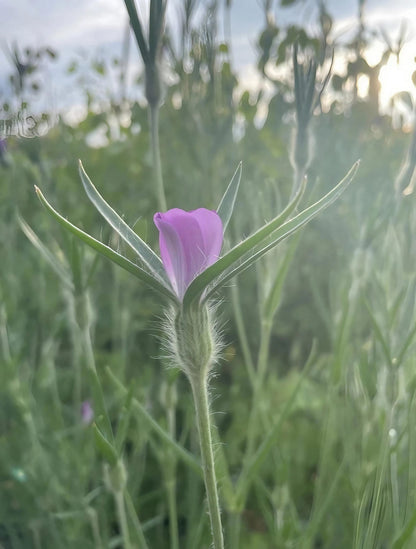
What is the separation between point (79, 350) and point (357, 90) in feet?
2.37

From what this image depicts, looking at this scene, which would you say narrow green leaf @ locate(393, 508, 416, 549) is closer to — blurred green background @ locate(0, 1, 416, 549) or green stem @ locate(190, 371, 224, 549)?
blurred green background @ locate(0, 1, 416, 549)

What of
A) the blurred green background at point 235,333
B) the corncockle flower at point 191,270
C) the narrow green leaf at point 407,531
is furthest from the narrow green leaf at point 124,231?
the narrow green leaf at point 407,531

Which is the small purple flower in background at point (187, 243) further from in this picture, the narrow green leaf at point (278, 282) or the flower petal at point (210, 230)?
the narrow green leaf at point (278, 282)

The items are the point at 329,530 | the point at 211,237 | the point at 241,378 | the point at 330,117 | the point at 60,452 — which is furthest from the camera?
the point at 241,378

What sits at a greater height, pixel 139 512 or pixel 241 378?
pixel 241 378

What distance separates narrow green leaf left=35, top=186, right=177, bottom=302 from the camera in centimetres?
31

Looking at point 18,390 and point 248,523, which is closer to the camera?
point 18,390

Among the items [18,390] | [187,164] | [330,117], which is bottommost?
[18,390]

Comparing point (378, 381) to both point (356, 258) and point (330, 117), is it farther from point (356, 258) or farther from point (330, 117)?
point (330, 117)

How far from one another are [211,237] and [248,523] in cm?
93

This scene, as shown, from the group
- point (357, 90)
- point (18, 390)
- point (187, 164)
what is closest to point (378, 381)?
point (18, 390)

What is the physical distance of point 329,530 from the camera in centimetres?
85

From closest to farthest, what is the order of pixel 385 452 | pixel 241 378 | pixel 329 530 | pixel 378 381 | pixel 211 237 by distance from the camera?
pixel 211 237 < pixel 385 452 < pixel 378 381 < pixel 329 530 < pixel 241 378

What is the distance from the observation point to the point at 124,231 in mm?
366
